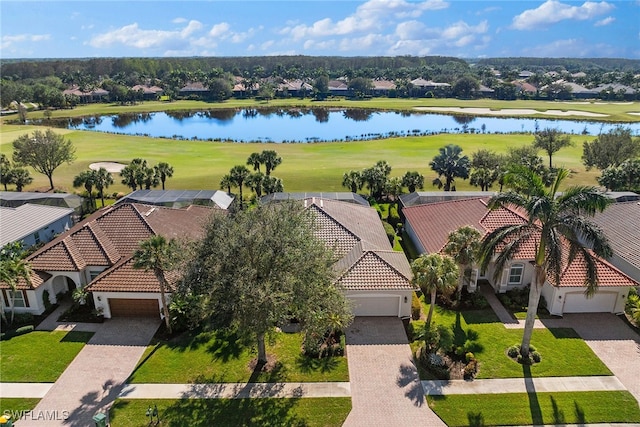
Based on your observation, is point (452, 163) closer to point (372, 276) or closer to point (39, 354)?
point (372, 276)

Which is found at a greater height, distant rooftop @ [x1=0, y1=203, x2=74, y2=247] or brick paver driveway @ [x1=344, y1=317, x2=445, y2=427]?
distant rooftop @ [x1=0, y1=203, x2=74, y2=247]

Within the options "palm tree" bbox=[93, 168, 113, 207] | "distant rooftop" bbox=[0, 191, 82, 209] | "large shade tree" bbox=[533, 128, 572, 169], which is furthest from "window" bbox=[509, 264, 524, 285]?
"large shade tree" bbox=[533, 128, 572, 169]

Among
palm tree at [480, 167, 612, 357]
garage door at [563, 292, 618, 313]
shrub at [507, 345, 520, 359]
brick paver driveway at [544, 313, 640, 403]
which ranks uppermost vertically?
palm tree at [480, 167, 612, 357]

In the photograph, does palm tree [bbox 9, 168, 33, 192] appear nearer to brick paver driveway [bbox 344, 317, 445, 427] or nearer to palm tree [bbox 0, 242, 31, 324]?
palm tree [bbox 0, 242, 31, 324]

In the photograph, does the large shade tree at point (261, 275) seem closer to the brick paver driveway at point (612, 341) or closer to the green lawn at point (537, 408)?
the green lawn at point (537, 408)

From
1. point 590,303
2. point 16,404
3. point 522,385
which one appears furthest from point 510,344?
point 16,404

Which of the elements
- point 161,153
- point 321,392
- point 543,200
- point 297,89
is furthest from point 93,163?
point 297,89
